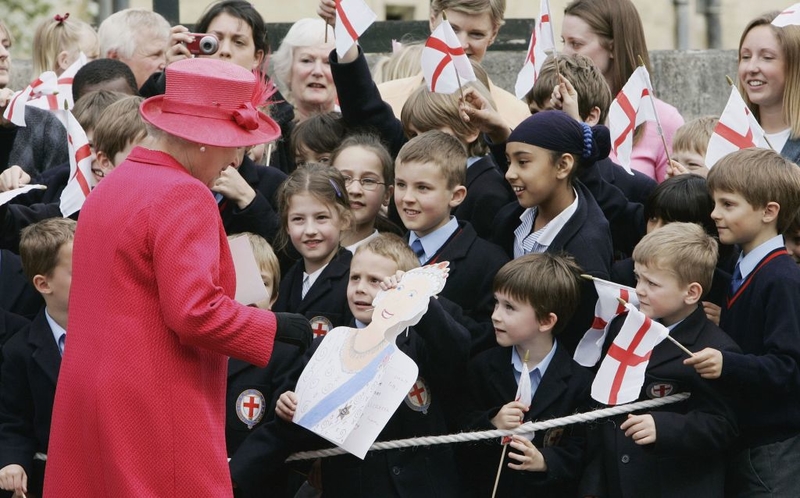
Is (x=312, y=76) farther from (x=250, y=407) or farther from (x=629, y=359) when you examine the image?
(x=629, y=359)

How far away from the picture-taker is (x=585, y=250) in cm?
592

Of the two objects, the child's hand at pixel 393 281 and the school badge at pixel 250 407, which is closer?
the child's hand at pixel 393 281

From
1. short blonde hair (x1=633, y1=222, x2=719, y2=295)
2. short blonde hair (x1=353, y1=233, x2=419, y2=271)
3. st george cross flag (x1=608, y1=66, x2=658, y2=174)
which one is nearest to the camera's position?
short blonde hair (x1=633, y1=222, x2=719, y2=295)

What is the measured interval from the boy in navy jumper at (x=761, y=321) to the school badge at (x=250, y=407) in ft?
5.08

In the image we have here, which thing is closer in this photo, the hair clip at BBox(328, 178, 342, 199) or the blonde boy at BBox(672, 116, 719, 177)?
the hair clip at BBox(328, 178, 342, 199)

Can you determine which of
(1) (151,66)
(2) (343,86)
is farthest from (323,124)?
(1) (151,66)

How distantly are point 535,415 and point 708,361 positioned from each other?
66 cm

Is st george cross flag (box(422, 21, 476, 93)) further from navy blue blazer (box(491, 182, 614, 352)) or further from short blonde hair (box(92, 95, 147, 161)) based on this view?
short blonde hair (box(92, 95, 147, 161))

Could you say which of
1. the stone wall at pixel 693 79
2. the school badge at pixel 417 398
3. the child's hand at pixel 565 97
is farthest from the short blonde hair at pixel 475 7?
the stone wall at pixel 693 79

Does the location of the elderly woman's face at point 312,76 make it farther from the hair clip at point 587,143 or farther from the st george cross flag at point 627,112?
the hair clip at point 587,143

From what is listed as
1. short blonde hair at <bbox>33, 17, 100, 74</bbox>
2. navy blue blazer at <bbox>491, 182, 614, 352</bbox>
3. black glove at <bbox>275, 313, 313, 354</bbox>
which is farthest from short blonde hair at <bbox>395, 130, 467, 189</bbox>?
short blonde hair at <bbox>33, 17, 100, 74</bbox>

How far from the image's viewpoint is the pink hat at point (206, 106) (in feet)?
16.3

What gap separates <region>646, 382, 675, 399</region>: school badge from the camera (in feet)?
18.8

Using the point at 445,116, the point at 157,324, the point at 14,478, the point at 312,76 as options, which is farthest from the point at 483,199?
the point at 14,478
